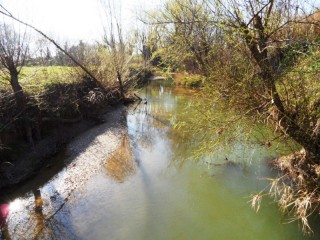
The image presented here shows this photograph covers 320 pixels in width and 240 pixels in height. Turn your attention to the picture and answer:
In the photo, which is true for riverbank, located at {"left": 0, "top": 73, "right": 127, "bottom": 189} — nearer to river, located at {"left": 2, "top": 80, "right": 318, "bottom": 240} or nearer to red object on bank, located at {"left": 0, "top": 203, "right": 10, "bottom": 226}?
river, located at {"left": 2, "top": 80, "right": 318, "bottom": 240}

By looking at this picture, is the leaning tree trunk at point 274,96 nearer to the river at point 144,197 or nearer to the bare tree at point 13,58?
the river at point 144,197

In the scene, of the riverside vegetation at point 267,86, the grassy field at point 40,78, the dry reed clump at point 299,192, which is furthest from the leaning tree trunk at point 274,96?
the grassy field at point 40,78

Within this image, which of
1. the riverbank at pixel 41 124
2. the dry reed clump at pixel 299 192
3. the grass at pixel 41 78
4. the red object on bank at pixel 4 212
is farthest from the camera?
the grass at pixel 41 78

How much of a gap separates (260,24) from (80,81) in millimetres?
9117

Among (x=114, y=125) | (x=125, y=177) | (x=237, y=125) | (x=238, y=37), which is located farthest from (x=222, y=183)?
(x=114, y=125)

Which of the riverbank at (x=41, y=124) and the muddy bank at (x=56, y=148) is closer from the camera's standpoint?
the muddy bank at (x=56, y=148)

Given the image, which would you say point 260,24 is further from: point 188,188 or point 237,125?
point 188,188

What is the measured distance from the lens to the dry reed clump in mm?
4465

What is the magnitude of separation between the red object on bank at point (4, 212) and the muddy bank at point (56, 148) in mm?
549

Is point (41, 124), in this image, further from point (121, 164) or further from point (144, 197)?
point (144, 197)

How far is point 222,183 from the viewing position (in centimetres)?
624

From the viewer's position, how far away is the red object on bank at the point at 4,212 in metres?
5.12

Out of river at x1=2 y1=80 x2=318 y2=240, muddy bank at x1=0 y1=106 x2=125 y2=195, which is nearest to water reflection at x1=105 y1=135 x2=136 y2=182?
river at x1=2 y1=80 x2=318 y2=240

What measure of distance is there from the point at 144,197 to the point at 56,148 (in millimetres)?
3618
